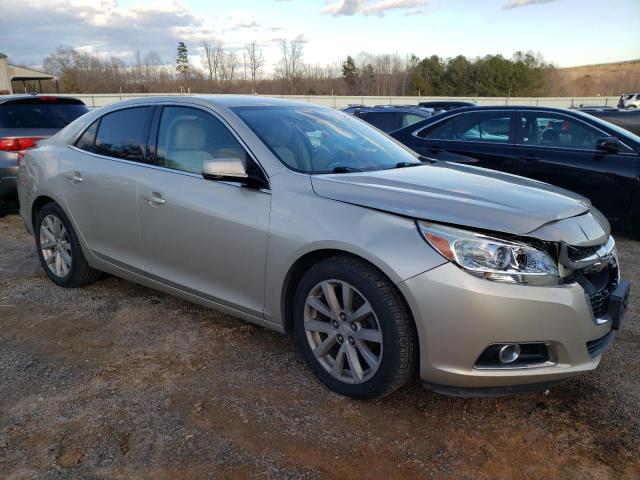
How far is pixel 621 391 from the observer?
2.88m

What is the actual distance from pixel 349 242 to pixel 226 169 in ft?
2.88

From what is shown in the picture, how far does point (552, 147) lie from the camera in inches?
245

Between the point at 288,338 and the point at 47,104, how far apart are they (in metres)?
5.69

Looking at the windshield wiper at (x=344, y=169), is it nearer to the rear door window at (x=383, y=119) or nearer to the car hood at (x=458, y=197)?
the car hood at (x=458, y=197)

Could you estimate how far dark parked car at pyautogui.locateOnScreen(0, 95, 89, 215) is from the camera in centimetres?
675

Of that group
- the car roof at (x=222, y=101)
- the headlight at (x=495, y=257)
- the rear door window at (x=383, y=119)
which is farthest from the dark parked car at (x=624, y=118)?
the headlight at (x=495, y=257)

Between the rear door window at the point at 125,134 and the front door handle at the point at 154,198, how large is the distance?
304 millimetres

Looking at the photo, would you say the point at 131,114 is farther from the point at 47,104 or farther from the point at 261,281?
the point at 47,104

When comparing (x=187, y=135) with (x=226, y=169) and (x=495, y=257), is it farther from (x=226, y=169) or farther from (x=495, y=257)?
(x=495, y=257)

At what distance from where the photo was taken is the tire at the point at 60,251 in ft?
14.0

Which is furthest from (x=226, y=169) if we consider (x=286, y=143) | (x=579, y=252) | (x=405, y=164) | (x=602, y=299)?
(x=602, y=299)

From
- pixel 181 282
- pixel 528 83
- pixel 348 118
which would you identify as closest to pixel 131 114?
pixel 181 282

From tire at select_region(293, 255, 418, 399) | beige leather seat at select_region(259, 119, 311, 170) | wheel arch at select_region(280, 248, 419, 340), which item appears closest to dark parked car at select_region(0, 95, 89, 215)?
beige leather seat at select_region(259, 119, 311, 170)

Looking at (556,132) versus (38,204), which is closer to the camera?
(38,204)
